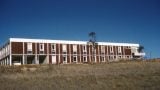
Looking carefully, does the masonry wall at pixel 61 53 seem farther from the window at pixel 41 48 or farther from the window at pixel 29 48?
the window at pixel 29 48

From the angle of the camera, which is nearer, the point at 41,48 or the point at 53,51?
the point at 41,48

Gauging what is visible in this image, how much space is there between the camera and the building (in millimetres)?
69812

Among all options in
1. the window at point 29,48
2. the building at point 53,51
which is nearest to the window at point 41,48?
the building at point 53,51

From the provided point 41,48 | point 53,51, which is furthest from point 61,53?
point 41,48

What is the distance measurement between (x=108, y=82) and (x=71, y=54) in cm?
5333

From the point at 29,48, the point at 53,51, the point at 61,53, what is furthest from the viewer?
the point at 61,53

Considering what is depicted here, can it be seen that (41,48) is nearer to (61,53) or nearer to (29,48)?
(29,48)

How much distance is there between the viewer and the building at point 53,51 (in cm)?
6981

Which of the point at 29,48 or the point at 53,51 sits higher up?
the point at 29,48

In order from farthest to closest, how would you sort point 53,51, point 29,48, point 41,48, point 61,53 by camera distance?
point 61,53 < point 53,51 < point 41,48 < point 29,48

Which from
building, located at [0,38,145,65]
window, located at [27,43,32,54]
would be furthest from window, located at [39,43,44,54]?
window, located at [27,43,32,54]

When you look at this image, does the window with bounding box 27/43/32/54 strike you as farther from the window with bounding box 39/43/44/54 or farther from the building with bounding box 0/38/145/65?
the window with bounding box 39/43/44/54

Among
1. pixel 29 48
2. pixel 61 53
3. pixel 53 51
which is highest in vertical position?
pixel 29 48

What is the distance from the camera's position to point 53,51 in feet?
244
